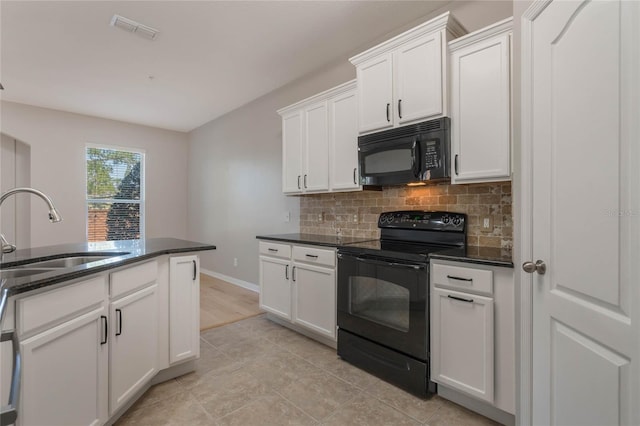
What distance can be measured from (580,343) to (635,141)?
712 mm

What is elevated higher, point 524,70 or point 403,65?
point 403,65

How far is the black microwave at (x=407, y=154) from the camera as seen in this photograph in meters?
2.13

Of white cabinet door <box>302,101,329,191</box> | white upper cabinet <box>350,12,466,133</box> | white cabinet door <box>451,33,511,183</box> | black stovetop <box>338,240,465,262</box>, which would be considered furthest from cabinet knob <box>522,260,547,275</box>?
white cabinet door <box>302,101,329,191</box>

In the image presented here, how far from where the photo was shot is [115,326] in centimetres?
165

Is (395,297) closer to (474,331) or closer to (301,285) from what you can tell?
(474,331)

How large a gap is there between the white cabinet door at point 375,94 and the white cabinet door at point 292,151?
2.81 feet

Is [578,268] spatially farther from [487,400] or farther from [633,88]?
[487,400]

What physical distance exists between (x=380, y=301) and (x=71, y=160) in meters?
5.32

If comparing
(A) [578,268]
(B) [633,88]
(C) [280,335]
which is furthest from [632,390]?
(C) [280,335]

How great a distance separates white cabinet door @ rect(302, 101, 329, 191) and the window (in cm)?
403

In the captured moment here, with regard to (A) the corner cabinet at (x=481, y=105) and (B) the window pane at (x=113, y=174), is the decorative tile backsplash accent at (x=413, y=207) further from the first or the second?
(B) the window pane at (x=113, y=174)

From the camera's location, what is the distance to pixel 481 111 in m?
1.97

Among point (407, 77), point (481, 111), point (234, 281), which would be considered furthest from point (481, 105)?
point (234, 281)

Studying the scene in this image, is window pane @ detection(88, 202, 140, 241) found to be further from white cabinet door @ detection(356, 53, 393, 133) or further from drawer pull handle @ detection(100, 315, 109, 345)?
white cabinet door @ detection(356, 53, 393, 133)
